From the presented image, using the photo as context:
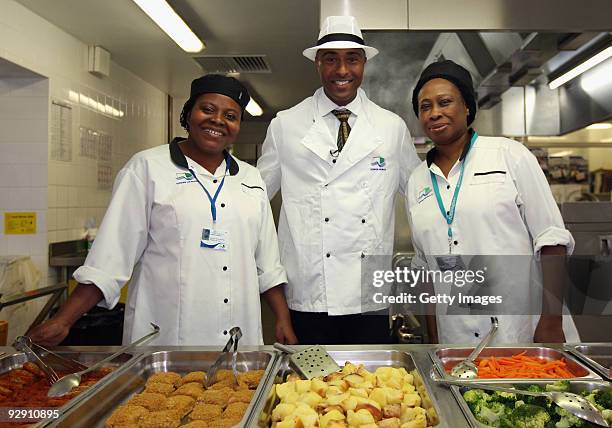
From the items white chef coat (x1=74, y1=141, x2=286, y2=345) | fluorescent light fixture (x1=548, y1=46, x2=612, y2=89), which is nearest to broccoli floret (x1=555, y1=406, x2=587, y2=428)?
white chef coat (x1=74, y1=141, x2=286, y2=345)

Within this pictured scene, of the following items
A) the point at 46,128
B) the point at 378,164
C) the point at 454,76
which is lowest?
the point at 378,164

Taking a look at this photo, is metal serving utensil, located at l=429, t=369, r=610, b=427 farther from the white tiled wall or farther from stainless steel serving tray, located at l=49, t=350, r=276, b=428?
the white tiled wall

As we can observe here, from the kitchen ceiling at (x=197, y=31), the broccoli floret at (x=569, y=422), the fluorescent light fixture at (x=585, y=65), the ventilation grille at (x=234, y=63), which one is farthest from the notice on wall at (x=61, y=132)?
the broccoli floret at (x=569, y=422)

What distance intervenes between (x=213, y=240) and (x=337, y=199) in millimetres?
619

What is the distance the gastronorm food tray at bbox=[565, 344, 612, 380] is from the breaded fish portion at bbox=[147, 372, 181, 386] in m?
1.10

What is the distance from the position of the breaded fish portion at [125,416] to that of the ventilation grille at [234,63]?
5054 millimetres

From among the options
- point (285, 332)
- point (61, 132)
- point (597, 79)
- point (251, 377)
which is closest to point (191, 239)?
point (285, 332)

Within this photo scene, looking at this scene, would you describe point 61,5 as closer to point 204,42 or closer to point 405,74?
point 204,42

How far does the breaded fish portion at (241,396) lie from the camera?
130 cm

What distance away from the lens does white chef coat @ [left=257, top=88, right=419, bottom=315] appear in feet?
8.00

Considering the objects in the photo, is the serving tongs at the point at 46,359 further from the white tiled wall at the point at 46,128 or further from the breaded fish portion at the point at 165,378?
the white tiled wall at the point at 46,128

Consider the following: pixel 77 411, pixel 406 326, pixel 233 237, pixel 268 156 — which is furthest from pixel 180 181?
pixel 406 326

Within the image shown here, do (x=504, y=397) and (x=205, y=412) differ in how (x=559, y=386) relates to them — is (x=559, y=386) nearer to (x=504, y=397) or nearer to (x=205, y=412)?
(x=504, y=397)

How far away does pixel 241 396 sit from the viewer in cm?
132
